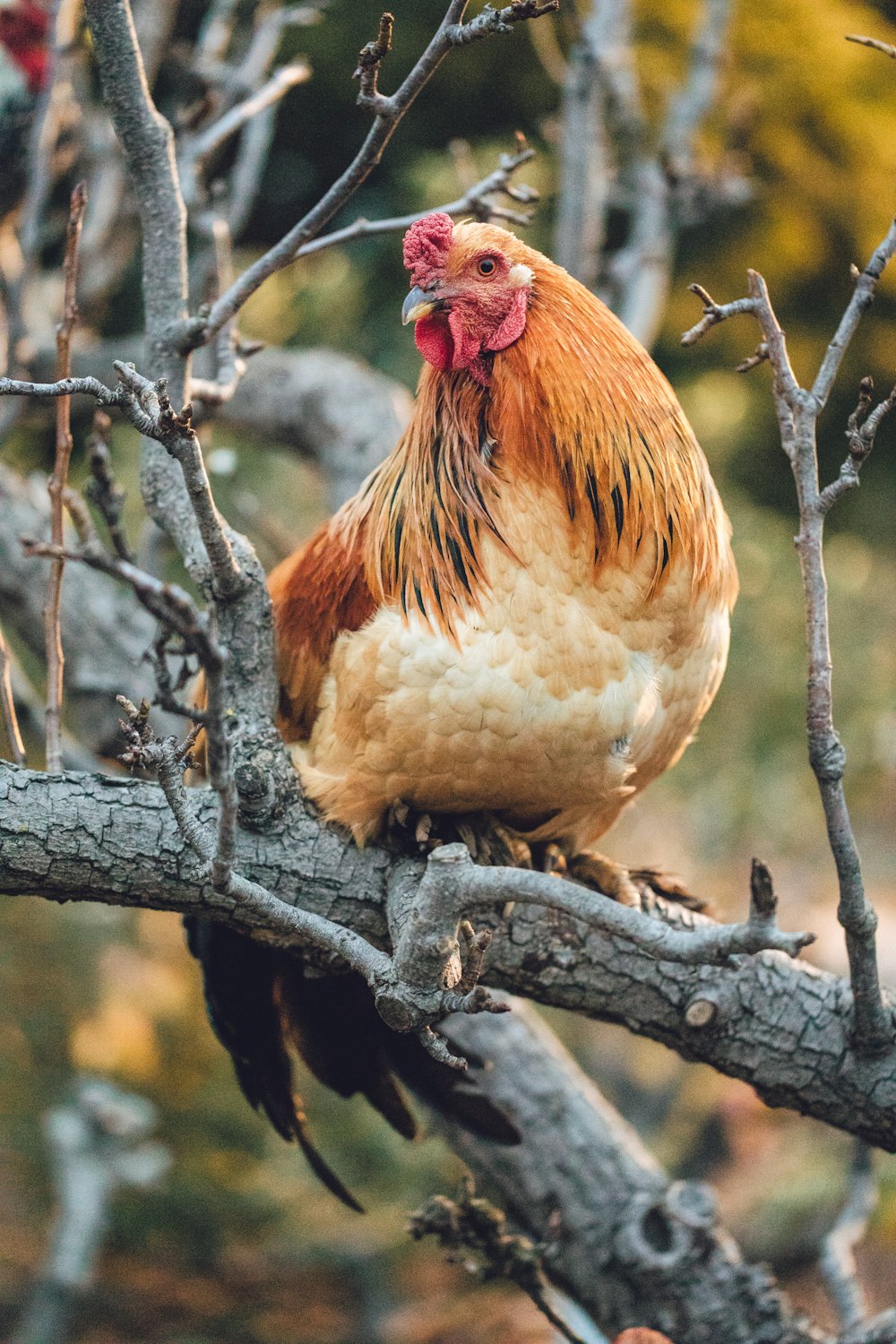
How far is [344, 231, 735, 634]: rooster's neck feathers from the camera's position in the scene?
1.86 meters

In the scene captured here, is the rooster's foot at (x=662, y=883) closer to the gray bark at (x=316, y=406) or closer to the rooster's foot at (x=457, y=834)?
the rooster's foot at (x=457, y=834)

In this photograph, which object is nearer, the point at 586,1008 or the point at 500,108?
the point at 586,1008

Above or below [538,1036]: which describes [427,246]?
above

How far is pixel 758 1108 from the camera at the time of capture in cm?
561

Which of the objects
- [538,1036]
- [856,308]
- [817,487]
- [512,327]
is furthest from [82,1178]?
[856,308]

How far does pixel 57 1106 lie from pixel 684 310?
156 inches

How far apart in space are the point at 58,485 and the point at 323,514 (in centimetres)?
295

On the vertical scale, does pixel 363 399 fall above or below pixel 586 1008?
above

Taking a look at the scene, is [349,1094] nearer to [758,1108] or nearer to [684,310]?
[684,310]

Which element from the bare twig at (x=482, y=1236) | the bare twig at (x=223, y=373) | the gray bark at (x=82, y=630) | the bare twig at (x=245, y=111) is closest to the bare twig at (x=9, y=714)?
the bare twig at (x=223, y=373)

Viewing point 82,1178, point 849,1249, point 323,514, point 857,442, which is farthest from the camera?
point 323,514

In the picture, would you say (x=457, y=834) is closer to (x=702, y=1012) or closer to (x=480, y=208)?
(x=702, y=1012)

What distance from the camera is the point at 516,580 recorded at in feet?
5.99

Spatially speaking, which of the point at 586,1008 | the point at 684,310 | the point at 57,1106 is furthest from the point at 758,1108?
the point at 586,1008
